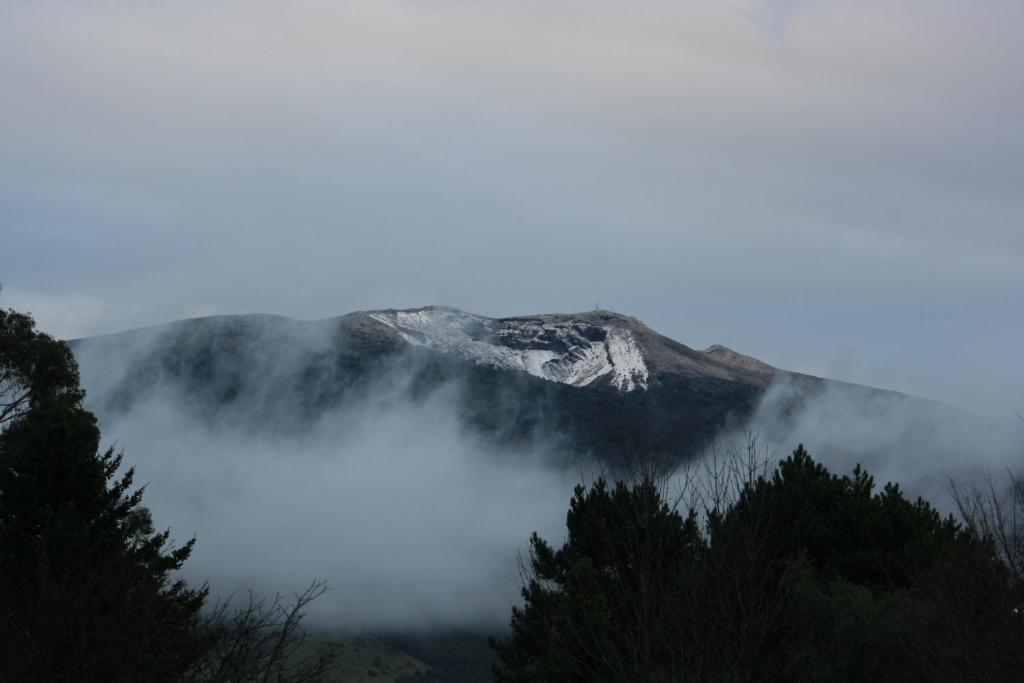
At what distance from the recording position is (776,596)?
27.0 metres

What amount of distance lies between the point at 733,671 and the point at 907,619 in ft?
36.7

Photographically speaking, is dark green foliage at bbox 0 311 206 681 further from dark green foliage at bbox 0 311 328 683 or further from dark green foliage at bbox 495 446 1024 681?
dark green foliage at bbox 495 446 1024 681

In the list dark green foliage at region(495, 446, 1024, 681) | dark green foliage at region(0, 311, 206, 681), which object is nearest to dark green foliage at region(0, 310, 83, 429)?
dark green foliage at region(0, 311, 206, 681)

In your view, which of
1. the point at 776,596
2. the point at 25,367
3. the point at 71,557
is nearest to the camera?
the point at 776,596

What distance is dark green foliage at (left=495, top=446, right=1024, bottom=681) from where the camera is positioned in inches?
935

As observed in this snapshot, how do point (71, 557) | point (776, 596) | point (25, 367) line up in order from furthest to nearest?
point (25, 367), point (71, 557), point (776, 596)

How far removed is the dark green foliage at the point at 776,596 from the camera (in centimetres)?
2375

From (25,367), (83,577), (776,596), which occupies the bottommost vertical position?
(83,577)

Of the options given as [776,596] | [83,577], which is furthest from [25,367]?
[776,596]

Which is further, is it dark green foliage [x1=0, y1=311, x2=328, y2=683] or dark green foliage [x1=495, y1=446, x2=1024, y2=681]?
dark green foliage [x1=495, y1=446, x2=1024, y2=681]

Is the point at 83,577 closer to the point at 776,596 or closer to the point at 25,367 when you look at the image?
the point at 776,596

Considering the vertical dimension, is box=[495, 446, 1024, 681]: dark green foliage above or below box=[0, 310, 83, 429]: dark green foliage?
below

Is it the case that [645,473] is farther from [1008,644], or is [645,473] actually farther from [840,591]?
[840,591]

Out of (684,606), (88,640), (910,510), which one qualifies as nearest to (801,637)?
(684,606)
